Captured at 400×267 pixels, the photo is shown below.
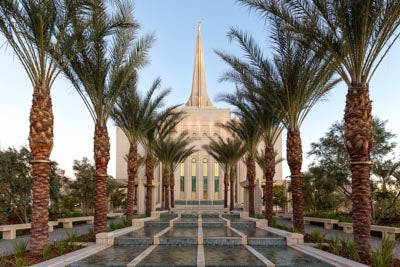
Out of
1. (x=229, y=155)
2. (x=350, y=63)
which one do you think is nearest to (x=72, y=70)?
(x=350, y=63)

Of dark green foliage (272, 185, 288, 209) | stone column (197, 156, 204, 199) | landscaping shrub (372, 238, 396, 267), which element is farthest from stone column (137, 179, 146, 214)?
landscaping shrub (372, 238, 396, 267)

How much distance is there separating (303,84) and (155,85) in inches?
353

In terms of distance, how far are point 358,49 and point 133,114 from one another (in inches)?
479

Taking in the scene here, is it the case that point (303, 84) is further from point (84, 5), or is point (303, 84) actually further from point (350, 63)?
point (84, 5)

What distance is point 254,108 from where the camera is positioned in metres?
19.8

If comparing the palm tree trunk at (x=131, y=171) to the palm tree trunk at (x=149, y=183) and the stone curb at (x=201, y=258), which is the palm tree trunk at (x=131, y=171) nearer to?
the palm tree trunk at (x=149, y=183)

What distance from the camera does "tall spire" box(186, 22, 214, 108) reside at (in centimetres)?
7875

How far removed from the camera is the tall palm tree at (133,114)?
19.2m

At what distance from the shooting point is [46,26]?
424 inches

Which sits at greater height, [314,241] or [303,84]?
[303,84]

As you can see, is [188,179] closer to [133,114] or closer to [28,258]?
[133,114]

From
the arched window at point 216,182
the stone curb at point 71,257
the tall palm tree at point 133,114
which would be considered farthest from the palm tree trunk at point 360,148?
the arched window at point 216,182

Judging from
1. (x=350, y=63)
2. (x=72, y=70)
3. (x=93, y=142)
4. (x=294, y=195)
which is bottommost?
(x=294, y=195)

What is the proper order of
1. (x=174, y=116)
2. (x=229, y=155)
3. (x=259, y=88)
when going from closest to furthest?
(x=259, y=88), (x=174, y=116), (x=229, y=155)
